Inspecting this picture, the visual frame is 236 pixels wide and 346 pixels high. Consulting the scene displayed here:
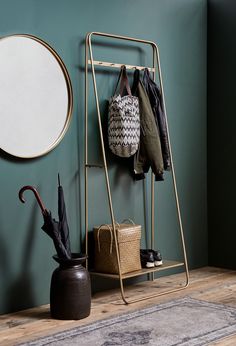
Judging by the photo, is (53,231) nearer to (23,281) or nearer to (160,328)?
(23,281)

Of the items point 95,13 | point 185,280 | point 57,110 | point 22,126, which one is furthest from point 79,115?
point 185,280

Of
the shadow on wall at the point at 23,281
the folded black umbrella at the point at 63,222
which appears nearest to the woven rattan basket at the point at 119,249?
the folded black umbrella at the point at 63,222

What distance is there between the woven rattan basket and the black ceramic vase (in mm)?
381

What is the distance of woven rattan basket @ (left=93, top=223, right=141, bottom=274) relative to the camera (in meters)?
3.54

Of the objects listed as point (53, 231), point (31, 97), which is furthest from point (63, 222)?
point (31, 97)

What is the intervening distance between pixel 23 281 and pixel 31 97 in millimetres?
1111

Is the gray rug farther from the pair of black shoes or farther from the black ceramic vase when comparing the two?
the pair of black shoes

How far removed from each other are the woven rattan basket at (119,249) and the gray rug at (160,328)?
0.38 meters

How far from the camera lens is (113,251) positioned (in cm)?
354

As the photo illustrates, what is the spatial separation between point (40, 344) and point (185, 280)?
5.42ft

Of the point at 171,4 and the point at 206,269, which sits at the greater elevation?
the point at 171,4

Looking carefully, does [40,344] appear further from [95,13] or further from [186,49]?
[186,49]

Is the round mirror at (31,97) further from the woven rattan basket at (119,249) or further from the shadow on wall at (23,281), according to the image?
the woven rattan basket at (119,249)

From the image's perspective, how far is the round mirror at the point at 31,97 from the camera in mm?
3232
